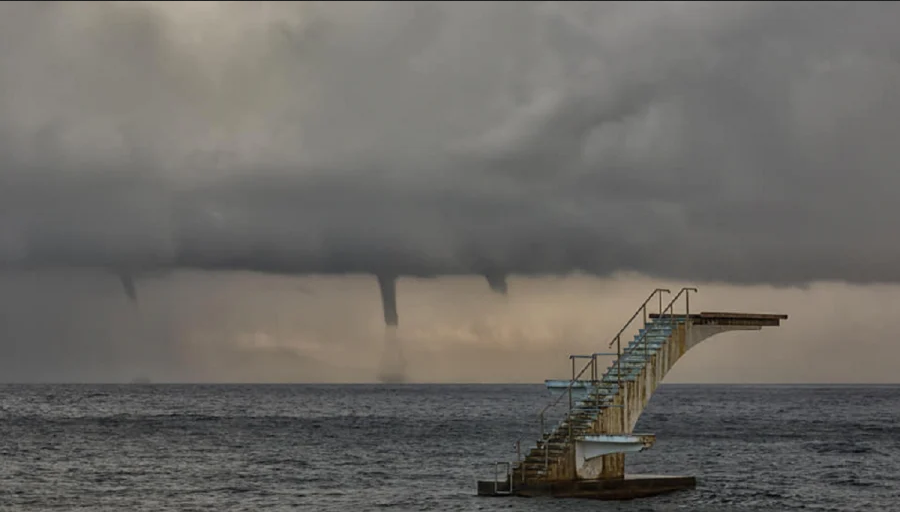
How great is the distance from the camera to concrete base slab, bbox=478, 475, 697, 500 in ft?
143

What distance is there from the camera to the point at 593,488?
146 ft

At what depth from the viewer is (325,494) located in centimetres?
5325

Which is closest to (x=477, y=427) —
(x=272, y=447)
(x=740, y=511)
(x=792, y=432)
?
(x=792, y=432)

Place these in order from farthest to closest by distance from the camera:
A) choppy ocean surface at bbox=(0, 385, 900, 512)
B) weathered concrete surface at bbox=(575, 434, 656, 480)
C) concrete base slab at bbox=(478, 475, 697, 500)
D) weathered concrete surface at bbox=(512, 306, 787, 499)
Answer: choppy ocean surface at bbox=(0, 385, 900, 512) < weathered concrete surface at bbox=(512, 306, 787, 499) < concrete base slab at bbox=(478, 475, 697, 500) < weathered concrete surface at bbox=(575, 434, 656, 480)

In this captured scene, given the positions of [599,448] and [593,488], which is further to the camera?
[593,488]

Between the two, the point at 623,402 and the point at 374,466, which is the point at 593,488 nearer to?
the point at 623,402

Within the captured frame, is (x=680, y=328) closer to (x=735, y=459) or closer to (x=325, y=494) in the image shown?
(x=325, y=494)

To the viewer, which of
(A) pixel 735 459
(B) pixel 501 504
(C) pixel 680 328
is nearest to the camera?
(B) pixel 501 504

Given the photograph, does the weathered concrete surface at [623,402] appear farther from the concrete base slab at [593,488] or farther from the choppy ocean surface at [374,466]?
the choppy ocean surface at [374,466]

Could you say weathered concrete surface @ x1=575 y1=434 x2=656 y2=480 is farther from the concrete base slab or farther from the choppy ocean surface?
the choppy ocean surface

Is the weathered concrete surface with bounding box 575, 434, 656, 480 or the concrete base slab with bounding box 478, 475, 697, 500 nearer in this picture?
the weathered concrete surface with bounding box 575, 434, 656, 480

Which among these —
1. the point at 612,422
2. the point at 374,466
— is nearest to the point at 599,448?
the point at 612,422

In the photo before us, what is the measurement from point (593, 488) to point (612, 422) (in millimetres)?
2566

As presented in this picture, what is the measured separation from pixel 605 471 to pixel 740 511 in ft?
18.2
